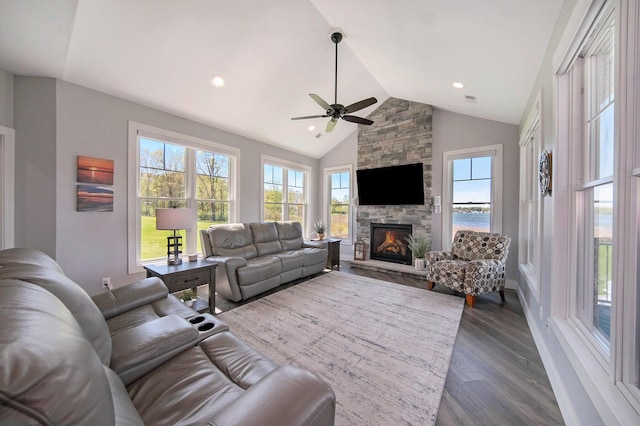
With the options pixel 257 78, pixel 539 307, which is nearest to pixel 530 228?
pixel 539 307

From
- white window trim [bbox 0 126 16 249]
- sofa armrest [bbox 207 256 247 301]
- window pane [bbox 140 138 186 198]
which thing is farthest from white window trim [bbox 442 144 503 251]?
white window trim [bbox 0 126 16 249]

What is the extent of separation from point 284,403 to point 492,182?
482cm

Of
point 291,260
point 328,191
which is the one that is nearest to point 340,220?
point 328,191

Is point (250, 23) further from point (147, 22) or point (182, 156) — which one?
point (182, 156)

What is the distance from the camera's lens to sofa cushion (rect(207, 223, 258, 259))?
3699 millimetres

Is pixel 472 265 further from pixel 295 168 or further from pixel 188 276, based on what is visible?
pixel 295 168

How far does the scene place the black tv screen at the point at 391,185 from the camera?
16.4ft

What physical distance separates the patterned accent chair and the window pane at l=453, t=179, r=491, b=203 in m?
0.86

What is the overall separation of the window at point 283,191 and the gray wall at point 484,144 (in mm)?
3086

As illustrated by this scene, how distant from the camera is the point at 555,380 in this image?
177cm

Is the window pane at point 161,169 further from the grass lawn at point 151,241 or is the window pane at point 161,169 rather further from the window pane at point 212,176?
the grass lawn at point 151,241

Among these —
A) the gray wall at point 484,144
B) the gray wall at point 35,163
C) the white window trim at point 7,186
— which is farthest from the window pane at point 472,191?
the white window trim at point 7,186

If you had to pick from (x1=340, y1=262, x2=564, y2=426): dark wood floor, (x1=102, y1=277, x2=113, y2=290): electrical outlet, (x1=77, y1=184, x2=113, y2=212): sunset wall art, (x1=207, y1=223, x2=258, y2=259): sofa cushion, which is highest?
(x1=77, y1=184, x2=113, y2=212): sunset wall art

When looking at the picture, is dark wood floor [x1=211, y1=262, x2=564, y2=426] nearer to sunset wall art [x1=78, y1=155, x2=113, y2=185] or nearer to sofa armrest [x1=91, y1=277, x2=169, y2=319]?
sofa armrest [x1=91, y1=277, x2=169, y2=319]
